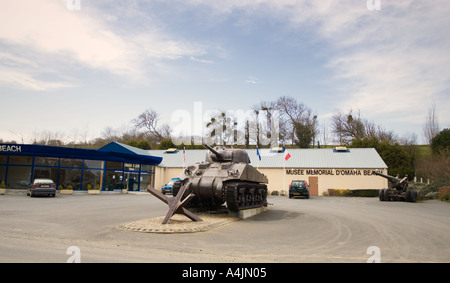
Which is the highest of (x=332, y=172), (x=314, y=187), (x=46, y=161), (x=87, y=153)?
(x=87, y=153)

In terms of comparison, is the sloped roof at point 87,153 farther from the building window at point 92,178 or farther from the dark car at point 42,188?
the dark car at point 42,188

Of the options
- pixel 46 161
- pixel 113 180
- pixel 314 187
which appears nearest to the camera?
pixel 46 161

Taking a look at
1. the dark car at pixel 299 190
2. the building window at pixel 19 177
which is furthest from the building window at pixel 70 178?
the dark car at pixel 299 190

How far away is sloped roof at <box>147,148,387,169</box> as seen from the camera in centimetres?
3494

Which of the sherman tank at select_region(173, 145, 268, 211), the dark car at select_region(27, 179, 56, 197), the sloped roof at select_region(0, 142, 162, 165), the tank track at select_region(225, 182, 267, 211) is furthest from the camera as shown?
the sloped roof at select_region(0, 142, 162, 165)

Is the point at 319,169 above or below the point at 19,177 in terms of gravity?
above

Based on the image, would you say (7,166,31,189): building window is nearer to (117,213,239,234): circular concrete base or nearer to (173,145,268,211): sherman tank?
(173,145,268,211): sherman tank

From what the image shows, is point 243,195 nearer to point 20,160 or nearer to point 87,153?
point 87,153

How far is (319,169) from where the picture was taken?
34875 millimetres

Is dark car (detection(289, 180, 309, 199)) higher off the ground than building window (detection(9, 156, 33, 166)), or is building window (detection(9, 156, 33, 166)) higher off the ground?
building window (detection(9, 156, 33, 166))

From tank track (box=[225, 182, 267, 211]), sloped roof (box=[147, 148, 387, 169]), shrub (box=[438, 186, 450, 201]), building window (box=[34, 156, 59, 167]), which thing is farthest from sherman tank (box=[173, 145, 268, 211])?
sloped roof (box=[147, 148, 387, 169])

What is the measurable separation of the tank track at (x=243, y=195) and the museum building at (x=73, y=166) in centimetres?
1891

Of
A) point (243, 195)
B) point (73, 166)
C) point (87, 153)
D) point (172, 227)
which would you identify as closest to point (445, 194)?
point (243, 195)

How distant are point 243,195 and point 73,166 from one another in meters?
21.5
